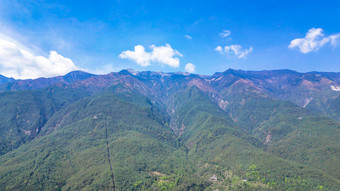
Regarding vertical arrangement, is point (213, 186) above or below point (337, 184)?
below

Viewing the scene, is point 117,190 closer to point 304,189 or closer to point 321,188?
point 304,189

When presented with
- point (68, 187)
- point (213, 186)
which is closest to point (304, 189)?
point (213, 186)

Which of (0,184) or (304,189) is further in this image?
(0,184)

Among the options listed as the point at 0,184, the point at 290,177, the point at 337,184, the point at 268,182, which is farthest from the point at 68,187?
the point at 337,184

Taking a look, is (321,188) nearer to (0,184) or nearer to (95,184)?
(95,184)

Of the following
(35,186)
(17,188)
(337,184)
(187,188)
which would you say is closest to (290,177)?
(337,184)

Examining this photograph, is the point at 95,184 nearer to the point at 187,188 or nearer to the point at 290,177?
the point at 187,188

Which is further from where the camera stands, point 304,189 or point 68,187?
point 68,187
